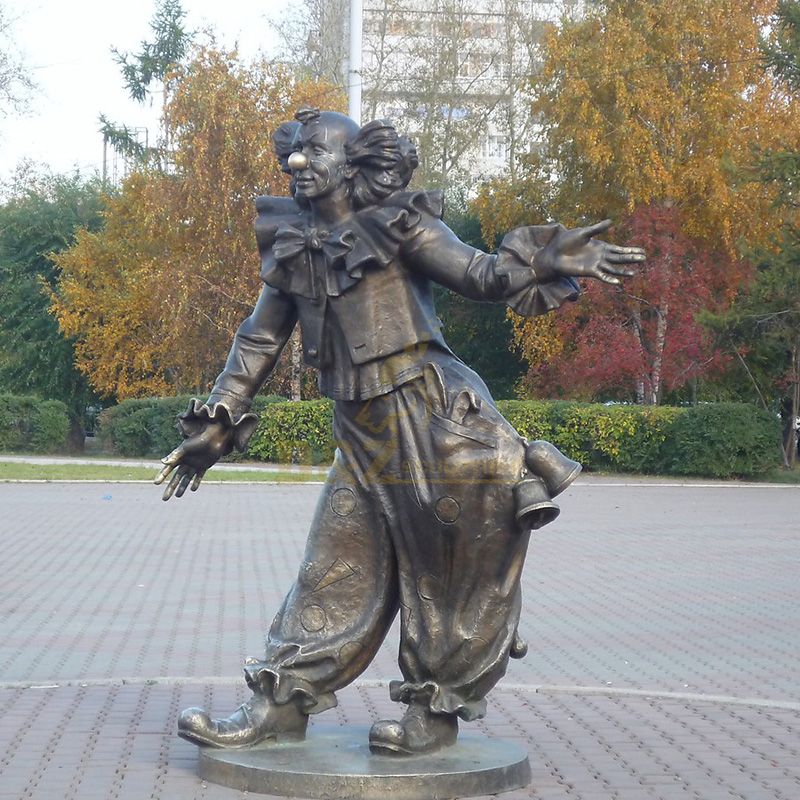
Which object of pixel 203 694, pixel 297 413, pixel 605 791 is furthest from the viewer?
pixel 297 413

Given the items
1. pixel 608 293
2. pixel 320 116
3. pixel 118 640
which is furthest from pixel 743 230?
pixel 320 116

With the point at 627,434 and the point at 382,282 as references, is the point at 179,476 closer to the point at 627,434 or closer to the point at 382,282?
the point at 382,282

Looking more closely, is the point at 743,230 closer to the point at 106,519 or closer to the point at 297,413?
the point at 297,413

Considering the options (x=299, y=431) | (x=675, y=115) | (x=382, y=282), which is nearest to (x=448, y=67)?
(x=675, y=115)

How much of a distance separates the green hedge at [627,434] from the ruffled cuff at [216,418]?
20.6 meters

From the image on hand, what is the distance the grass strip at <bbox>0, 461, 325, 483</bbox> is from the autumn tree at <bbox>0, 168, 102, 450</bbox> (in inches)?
516

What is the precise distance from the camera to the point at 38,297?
39625mm

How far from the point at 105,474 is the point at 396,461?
64.6 feet

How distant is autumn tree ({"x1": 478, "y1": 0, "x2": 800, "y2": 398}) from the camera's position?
99.9 ft

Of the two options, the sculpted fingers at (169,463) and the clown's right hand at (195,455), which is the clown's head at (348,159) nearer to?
the clown's right hand at (195,455)

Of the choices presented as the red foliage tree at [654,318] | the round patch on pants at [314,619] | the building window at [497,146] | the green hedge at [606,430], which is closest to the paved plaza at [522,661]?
the round patch on pants at [314,619]

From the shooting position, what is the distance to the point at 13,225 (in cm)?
4012

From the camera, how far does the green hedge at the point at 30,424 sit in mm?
32500

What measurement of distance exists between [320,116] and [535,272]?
3.11 ft
